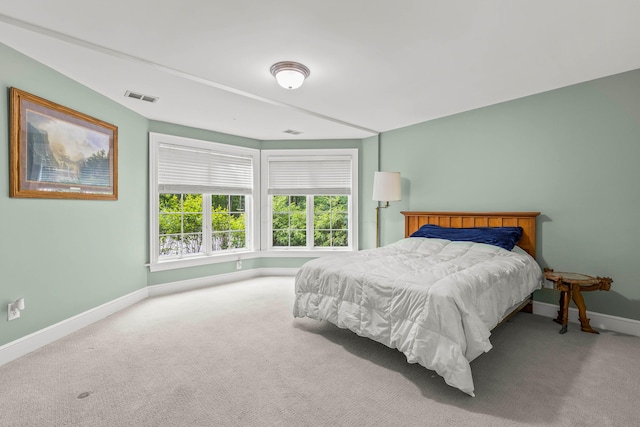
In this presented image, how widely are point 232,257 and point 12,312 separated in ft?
8.90

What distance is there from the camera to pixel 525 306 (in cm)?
340

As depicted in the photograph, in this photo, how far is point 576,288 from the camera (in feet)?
9.11

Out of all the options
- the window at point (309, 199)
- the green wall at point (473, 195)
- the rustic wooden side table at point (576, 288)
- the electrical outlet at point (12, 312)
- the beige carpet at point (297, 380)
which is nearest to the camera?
the beige carpet at point (297, 380)

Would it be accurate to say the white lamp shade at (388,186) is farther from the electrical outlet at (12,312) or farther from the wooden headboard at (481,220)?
the electrical outlet at (12,312)

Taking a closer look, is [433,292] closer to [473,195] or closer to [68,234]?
[473,195]

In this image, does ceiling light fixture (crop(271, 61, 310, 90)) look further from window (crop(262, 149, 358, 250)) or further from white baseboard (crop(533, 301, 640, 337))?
white baseboard (crop(533, 301, 640, 337))

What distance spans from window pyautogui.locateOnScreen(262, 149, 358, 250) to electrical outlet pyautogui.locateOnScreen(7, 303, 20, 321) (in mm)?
3214

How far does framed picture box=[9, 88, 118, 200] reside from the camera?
2.42 meters

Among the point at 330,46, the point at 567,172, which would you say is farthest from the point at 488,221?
the point at 330,46

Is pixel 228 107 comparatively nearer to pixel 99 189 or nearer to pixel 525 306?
pixel 99 189

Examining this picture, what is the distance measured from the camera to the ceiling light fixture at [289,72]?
2.59 meters

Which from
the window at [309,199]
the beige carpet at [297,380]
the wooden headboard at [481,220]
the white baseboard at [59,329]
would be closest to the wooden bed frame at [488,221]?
the wooden headboard at [481,220]

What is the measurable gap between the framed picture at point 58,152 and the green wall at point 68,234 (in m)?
0.07

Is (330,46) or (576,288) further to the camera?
(576,288)
